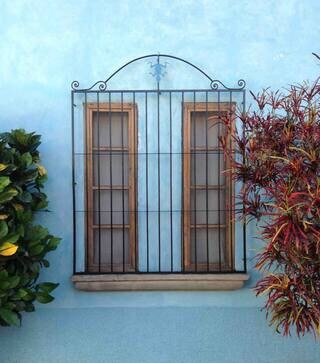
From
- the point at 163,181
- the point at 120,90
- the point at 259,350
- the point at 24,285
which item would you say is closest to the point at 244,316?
the point at 259,350

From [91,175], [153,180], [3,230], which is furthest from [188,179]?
[3,230]

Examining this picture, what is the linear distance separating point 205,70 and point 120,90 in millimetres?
700

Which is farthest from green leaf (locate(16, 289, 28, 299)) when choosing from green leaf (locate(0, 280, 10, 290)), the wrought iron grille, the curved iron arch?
the curved iron arch

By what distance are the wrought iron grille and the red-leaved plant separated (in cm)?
66

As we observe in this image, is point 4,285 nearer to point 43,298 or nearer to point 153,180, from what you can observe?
point 43,298

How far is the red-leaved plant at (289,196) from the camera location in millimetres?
3586

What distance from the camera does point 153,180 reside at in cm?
493

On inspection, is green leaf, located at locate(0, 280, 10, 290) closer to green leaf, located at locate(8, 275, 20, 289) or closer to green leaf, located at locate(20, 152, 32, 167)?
green leaf, located at locate(8, 275, 20, 289)

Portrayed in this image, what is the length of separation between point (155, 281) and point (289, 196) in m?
1.58

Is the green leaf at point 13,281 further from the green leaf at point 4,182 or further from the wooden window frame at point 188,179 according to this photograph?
the wooden window frame at point 188,179

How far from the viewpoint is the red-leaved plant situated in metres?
3.59

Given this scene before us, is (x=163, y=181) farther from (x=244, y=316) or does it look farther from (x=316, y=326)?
(x=316, y=326)

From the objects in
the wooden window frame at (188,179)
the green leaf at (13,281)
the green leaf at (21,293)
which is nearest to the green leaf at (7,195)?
the green leaf at (13,281)

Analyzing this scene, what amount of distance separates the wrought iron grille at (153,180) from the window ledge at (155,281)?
11 cm
